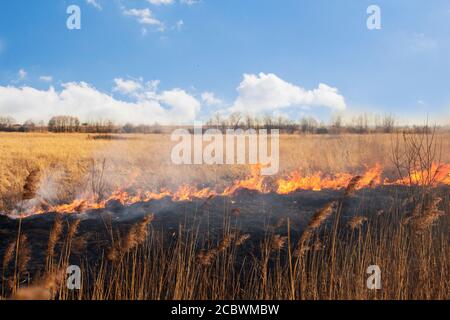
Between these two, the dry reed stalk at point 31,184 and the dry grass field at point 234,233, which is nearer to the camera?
the dry reed stalk at point 31,184

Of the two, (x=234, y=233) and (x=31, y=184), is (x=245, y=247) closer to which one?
(x=234, y=233)

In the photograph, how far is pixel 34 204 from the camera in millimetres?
12250

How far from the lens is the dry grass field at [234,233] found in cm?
437

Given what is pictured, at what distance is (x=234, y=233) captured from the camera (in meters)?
5.30

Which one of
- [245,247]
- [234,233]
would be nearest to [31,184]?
[234,233]

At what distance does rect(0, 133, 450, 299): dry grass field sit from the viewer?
14.3 feet

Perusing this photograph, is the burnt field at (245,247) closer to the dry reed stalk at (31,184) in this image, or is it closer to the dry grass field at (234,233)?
the dry grass field at (234,233)

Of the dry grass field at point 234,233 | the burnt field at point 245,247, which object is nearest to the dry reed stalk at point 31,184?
the dry grass field at point 234,233

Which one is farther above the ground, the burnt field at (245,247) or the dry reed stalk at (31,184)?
the dry reed stalk at (31,184)
